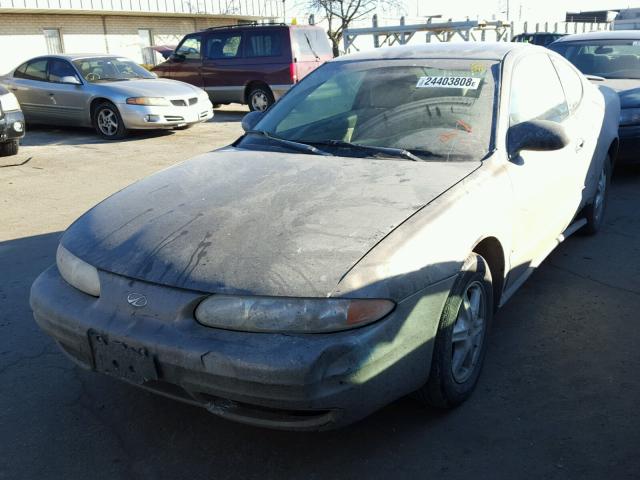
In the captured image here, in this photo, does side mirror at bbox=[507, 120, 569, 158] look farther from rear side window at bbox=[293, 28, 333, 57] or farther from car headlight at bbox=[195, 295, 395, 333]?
rear side window at bbox=[293, 28, 333, 57]

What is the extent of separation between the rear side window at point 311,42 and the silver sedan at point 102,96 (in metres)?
3.40

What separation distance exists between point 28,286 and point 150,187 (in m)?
1.70

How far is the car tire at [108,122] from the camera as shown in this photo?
11195 mm

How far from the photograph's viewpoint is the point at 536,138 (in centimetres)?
337

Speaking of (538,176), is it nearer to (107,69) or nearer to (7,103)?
(7,103)

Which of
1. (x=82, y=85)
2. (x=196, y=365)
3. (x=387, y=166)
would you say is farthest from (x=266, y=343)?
(x=82, y=85)

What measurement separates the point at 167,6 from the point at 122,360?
2664cm

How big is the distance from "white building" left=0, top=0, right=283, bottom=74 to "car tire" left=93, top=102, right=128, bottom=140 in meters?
13.0

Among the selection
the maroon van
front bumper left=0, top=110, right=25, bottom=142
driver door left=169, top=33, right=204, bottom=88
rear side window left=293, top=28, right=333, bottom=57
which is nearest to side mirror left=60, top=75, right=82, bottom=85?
front bumper left=0, top=110, right=25, bottom=142

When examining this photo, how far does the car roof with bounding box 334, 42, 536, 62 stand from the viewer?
3885mm

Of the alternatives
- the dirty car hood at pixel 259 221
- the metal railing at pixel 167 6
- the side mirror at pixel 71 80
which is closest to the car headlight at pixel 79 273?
the dirty car hood at pixel 259 221

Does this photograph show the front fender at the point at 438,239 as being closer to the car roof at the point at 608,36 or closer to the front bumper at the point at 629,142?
the front bumper at the point at 629,142

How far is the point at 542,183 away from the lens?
3641 millimetres

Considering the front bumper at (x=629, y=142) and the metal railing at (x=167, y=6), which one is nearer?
the front bumper at (x=629, y=142)
